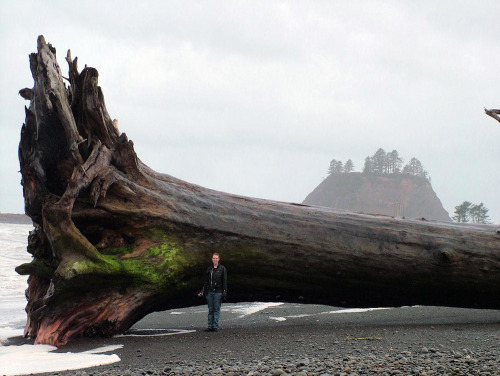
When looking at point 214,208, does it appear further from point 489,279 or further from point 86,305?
point 489,279

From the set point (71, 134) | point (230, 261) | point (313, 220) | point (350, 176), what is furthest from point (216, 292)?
point (350, 176)

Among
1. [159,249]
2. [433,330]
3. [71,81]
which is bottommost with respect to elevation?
[433,330]

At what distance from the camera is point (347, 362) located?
18.4 feet

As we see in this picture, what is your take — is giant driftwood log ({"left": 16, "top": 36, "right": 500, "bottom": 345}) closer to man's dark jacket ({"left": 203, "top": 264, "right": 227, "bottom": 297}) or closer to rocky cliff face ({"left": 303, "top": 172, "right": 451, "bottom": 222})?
man's dark jacket ({"left": 203, "top": 264, "right": 227, "bottom": 297})

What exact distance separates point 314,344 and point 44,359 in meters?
3.35

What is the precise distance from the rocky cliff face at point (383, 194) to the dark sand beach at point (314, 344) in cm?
13973

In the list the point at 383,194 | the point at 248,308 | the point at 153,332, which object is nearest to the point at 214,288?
the point at 153,332

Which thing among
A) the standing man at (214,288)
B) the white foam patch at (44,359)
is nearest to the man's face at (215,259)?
the standing man at (214,288)

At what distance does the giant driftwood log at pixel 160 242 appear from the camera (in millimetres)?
8492

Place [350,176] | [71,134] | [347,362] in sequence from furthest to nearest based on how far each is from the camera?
[350,176], [71,134], [347,362]

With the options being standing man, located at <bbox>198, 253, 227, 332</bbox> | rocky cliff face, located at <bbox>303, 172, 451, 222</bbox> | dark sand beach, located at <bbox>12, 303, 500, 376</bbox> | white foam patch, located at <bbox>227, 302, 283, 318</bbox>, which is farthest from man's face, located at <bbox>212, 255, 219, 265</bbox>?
rocky cliff face, located at <bbox>303, 172, 451, 222</bbox>

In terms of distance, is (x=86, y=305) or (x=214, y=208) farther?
(x=214, y=208)

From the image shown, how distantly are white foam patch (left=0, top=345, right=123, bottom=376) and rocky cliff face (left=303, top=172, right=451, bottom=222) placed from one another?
14362 centimetres

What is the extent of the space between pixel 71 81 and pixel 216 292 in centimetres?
401
